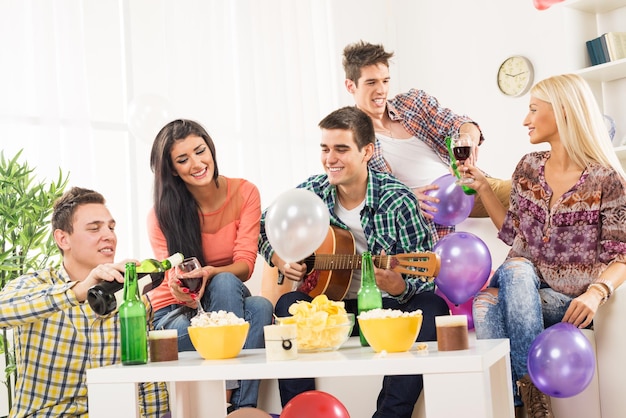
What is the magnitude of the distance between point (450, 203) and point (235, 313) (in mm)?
1000

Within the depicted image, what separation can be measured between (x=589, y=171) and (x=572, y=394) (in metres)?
0.75

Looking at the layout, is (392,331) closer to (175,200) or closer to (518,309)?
(518,309)

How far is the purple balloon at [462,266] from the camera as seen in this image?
270 cm

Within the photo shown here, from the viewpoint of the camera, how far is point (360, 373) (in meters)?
1.61

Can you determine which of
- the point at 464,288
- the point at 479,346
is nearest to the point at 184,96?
the point at 464,288

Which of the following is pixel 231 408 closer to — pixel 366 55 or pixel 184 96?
pixel 366 55

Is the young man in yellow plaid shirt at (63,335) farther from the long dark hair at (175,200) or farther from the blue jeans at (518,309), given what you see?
the blue jeans at (518,309)

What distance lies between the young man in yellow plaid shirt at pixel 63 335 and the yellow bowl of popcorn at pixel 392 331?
64cm

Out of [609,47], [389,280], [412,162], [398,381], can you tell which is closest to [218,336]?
[398,381]

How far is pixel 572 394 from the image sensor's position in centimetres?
222

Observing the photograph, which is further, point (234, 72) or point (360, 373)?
point (234, 72)

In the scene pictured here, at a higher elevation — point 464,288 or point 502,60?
point 502,60

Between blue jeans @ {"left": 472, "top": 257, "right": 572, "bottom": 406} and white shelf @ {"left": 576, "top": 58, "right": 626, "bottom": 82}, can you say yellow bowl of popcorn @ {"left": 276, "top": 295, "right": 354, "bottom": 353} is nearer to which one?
blue jeans @ {"left": 472, "top": 257, "right": 572, "bottom": 406}

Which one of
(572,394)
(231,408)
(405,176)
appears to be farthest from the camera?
(405,176)
